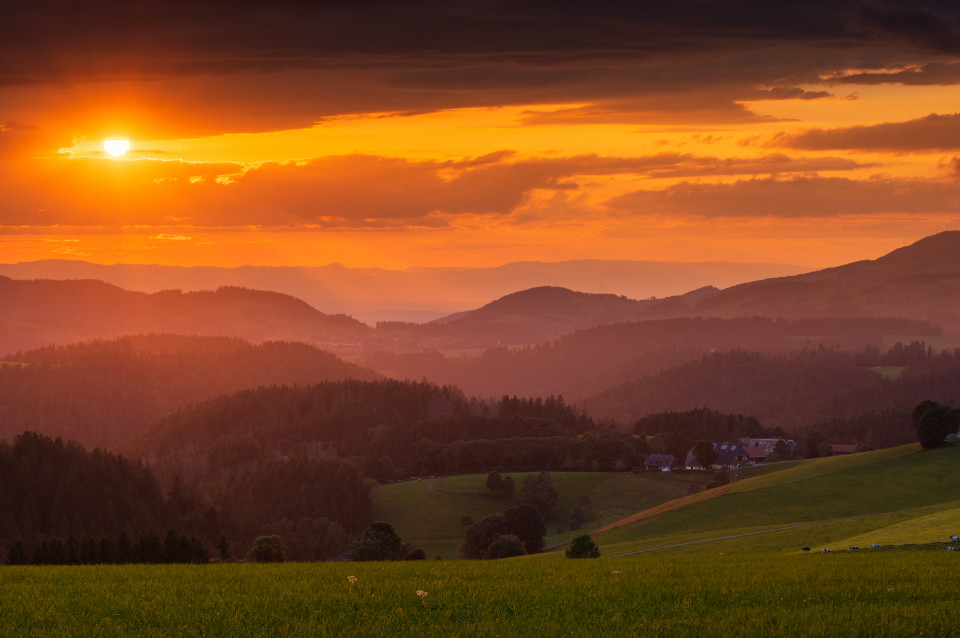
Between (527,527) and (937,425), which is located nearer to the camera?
(937,425)

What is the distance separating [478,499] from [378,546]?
282ft

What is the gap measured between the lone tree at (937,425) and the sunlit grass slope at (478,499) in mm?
52970

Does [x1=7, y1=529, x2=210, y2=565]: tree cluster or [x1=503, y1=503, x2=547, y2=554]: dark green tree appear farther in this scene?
[x1=503, y1=503, x2=547, y2=554]: dark green tree

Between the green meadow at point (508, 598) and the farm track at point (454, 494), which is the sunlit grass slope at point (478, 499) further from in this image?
the green meadow at point (508, 598)

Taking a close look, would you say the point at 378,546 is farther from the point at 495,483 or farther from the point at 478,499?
the point at 495,483

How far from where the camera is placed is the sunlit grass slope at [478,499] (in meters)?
155

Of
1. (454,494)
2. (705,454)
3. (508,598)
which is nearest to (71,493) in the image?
(454,494)

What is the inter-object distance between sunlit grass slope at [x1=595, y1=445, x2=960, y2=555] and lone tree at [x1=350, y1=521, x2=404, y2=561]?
21.3 metres

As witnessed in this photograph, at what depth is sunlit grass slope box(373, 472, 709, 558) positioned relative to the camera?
155 metres

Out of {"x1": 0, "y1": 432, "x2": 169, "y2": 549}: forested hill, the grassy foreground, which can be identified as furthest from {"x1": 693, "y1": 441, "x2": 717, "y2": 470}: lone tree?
the grassy foreground

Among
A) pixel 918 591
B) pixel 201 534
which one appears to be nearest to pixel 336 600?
pixel 918 591

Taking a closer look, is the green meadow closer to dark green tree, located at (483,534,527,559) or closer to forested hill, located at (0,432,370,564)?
dark green tree, located at (483,534,527,559)

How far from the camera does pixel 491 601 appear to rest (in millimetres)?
25969

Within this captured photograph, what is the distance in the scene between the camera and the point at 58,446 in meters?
192
